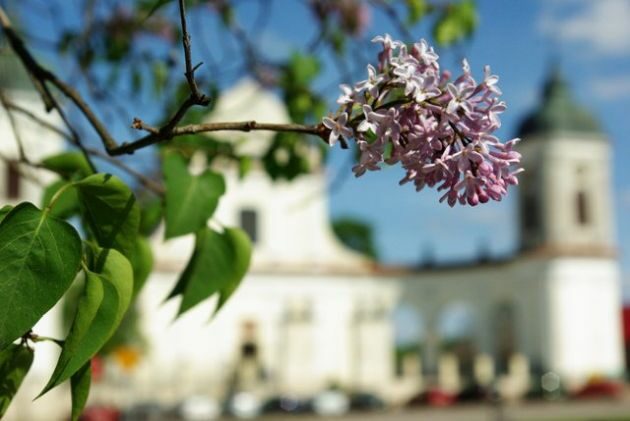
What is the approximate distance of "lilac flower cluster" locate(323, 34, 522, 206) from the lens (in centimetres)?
101

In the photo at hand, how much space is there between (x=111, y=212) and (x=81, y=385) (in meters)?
0.19

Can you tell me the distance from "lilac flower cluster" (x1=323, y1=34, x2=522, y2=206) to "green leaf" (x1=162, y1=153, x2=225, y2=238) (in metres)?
0.42

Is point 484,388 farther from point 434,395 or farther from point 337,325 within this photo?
point 337,325

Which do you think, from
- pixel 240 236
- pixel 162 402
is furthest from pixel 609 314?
pixel 240 236

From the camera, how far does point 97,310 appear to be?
3.37ft

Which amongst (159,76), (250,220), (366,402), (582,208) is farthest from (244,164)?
(582,208)

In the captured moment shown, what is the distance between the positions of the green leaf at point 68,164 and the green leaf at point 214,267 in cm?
21

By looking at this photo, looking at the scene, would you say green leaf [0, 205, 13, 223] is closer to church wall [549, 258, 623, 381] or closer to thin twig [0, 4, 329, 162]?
thin twig [0, 4, 329, 162]

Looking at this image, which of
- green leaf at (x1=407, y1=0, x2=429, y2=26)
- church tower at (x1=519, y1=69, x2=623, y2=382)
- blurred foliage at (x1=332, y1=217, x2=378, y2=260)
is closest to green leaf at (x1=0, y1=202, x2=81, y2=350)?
green leaf at (x1=407, y1=0, x2=429, y2=26)

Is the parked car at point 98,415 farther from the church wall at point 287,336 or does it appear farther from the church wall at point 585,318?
the church wall at point 585,318

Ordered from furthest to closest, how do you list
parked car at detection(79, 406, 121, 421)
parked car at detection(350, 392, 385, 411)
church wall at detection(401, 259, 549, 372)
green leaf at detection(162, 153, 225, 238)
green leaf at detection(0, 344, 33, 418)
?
church wall at detection(401, 259, 549, 372) < parked car at detection(350, 392, 385, 411) < parked car at detection(79, 406, 121, 421) < green leaf at detection(162, 153, 225, 238) < green leaf at detection(0, 344, 33, 418)

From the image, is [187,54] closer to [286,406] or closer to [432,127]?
[432,127]

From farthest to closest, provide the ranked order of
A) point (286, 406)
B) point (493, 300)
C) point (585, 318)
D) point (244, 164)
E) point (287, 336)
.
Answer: point (493, 300) < point (585, 318) < point (287, 336) < point (286, 406) < point (244, 164)

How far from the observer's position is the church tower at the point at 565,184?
105ft
